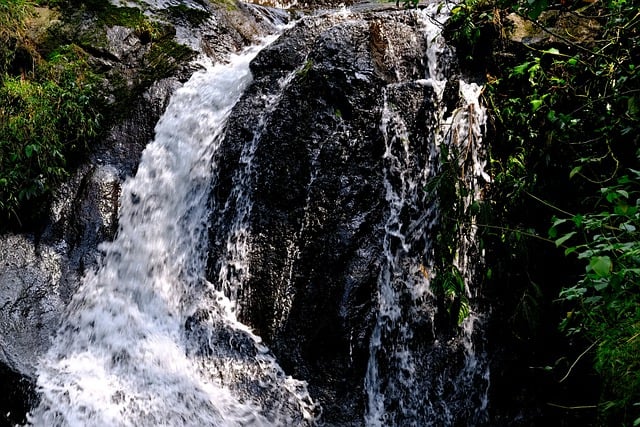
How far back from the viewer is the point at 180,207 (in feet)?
16.3

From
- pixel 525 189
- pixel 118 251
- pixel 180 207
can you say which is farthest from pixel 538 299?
pixel 118 251

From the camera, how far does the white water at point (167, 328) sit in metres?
→ 3.77

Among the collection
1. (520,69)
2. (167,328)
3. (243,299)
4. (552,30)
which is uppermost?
(552,30)

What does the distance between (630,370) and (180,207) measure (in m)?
3.90

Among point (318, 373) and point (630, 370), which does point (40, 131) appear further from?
point (630, 370)

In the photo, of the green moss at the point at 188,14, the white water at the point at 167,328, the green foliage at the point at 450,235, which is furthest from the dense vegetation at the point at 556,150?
the green moss at the point at 188,14

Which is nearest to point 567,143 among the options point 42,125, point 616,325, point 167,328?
point 616,325

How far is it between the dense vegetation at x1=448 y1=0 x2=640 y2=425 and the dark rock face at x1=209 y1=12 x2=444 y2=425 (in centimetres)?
82

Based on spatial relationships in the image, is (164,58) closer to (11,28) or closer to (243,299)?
(11,28)

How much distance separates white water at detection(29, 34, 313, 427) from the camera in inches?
148

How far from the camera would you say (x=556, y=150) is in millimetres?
4020

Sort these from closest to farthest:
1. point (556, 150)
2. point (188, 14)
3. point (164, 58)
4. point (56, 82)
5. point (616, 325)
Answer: point (616, 325), point (556, 150), point (56, 82), point (164, 58), point (188, 14)

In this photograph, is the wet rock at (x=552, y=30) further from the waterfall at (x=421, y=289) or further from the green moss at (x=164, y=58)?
the green moss at (x=164, y=58)

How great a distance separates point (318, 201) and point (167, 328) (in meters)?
1.70
